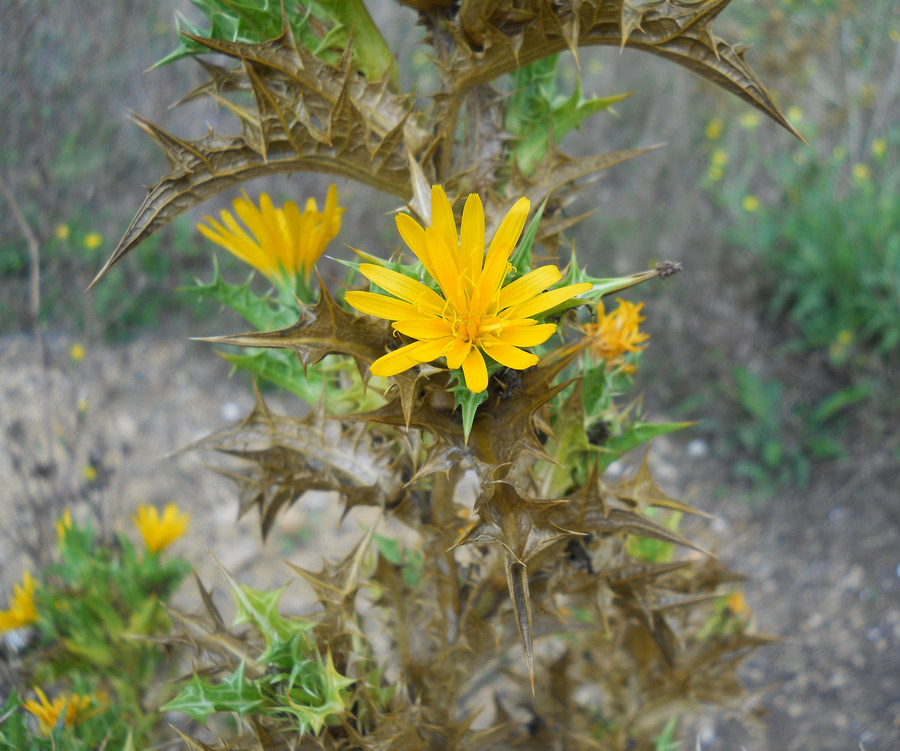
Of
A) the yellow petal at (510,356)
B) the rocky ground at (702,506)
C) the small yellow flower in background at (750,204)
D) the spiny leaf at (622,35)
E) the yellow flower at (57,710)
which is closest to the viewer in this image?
the yellow petal at (510,356)

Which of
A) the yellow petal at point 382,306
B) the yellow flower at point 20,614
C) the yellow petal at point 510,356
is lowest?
the yellow flower at point 20,614

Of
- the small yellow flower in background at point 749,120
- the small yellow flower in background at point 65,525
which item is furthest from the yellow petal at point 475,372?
the small yellow flower in background at point 749,120

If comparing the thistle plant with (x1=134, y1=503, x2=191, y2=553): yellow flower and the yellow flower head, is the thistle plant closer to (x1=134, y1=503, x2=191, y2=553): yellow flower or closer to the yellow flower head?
the yellow flower head

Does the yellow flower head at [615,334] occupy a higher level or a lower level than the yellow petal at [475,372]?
lower

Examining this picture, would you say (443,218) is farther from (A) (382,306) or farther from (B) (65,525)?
(B) (65,525)

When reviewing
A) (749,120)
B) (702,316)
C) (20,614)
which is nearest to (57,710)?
(20,614)

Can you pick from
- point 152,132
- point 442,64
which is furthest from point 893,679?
point 152,132

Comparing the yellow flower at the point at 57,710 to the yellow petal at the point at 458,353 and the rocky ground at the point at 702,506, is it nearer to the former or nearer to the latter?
the rocky ground at the point at 702,506

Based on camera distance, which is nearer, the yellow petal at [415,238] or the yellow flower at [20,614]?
the yellow petal at [415,238]

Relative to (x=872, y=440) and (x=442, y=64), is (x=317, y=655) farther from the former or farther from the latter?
(x=872, y=440)
